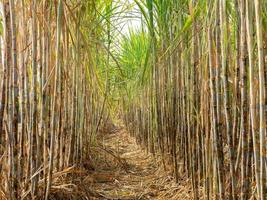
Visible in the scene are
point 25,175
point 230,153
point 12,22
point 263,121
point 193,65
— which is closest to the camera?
point 263,121

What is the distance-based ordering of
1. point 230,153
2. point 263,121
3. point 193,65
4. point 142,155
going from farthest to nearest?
1. point 142,155
2. point 193,65
3. point 230,153
4. point 263,121

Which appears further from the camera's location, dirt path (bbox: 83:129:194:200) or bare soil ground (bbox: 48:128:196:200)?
dirt path (bbox: 83:129:194:200)

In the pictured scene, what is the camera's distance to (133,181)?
2.76 metres

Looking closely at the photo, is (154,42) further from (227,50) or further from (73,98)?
(227,50)

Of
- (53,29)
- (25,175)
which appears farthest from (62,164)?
(53,29)

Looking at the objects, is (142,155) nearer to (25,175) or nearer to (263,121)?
(25,175)

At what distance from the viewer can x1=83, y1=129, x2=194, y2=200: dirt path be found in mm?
2264

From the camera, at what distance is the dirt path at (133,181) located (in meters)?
2.26

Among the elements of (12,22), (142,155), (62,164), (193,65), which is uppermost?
(12,22)

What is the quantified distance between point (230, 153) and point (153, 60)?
1.44m

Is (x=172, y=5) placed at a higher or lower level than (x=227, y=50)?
higher

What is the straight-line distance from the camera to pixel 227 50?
1.26 metres

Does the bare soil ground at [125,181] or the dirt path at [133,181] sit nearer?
the bare soil ground at [125,181]

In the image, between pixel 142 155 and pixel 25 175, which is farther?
pixel 142 155
